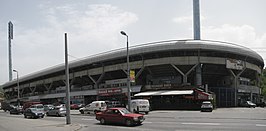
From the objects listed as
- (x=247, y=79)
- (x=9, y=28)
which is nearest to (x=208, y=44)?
(x=247, y=79)

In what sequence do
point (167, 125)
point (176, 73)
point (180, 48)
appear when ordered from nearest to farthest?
point (167, 125)
point (180, 48)
point (176, 73)

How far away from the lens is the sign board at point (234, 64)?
62844 mm

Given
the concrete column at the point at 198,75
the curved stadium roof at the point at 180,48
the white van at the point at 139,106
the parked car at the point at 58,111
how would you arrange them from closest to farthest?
the white van at the point at 139,106 < the parked car at the point at 58,111 < the curved stadium roof at the point at 180,48 < the concrete column at the point at 198,75

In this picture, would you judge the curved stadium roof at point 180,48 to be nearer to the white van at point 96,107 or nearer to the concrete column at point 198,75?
the concrete column at point 198,75

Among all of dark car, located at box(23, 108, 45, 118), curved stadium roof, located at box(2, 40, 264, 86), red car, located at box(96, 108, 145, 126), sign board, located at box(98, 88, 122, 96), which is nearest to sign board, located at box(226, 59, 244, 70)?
curved stadium roof, located at box(2, 40, 264, 86)

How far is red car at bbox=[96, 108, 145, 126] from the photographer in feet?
76.3

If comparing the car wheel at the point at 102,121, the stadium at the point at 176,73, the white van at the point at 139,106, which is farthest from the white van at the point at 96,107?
the car wheel at the point at 102,121

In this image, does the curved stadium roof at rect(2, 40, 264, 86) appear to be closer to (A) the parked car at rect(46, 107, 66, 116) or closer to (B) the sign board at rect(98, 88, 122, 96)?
(B) the sign board at rect(98, 88, 122, 96)

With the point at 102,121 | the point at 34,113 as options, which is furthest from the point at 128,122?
the point at 34,113

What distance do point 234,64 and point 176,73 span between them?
1203cm

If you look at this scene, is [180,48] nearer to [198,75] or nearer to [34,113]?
[198,75]

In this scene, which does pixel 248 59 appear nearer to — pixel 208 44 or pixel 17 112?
pixel 208 44

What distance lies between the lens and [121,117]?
23922 mm

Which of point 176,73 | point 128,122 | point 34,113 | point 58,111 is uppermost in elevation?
point 176,73
